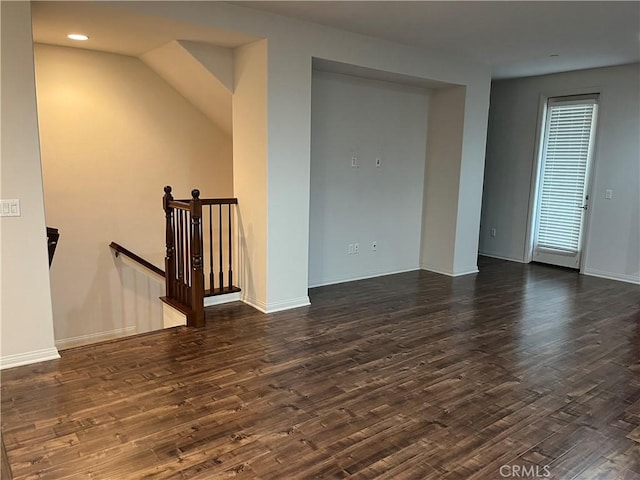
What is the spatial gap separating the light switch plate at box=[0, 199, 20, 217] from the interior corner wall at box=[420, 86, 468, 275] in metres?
4.50

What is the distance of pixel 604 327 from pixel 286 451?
10.5 ft

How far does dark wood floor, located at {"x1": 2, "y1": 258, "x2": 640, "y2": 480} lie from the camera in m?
2.20

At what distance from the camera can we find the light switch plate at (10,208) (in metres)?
2.92

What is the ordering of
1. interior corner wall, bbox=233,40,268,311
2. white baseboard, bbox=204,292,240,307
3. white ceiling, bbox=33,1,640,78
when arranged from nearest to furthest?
1. white ceiling, bbox=33,1,640,78
2. interior corner wall, bbox=233,40,268,311
3. white baseboard, bbox=204,292,240,307

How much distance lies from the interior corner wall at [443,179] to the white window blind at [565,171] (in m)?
1.62

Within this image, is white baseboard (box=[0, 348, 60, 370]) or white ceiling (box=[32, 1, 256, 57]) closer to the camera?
white baseboard (box=[0, 348, 60, 370])

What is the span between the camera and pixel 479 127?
18.9 ft

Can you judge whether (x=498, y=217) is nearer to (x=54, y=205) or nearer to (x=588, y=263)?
(x=588, y=263)

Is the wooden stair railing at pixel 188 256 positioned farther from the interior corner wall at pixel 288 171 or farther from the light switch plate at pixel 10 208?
the light switch plate at pixel 10 208

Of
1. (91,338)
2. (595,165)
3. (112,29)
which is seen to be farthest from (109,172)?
(595,165)

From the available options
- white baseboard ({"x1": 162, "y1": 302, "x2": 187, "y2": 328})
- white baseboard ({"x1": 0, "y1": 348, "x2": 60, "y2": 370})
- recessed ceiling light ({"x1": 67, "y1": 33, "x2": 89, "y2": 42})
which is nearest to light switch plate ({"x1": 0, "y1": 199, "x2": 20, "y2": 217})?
white baseboard ({"x1": 0, "y1": 348, "x2": 60, "y2": 370})

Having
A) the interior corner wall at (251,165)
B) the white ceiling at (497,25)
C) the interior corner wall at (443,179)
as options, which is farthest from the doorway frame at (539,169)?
the interior corner wall at (251,165)

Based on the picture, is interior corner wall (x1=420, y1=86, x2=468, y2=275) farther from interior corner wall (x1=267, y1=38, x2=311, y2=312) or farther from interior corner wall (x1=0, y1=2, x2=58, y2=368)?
interior corner wall (x1=0, y1=2, x2=58, y2=368)

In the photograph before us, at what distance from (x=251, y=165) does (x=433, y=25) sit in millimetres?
1984
